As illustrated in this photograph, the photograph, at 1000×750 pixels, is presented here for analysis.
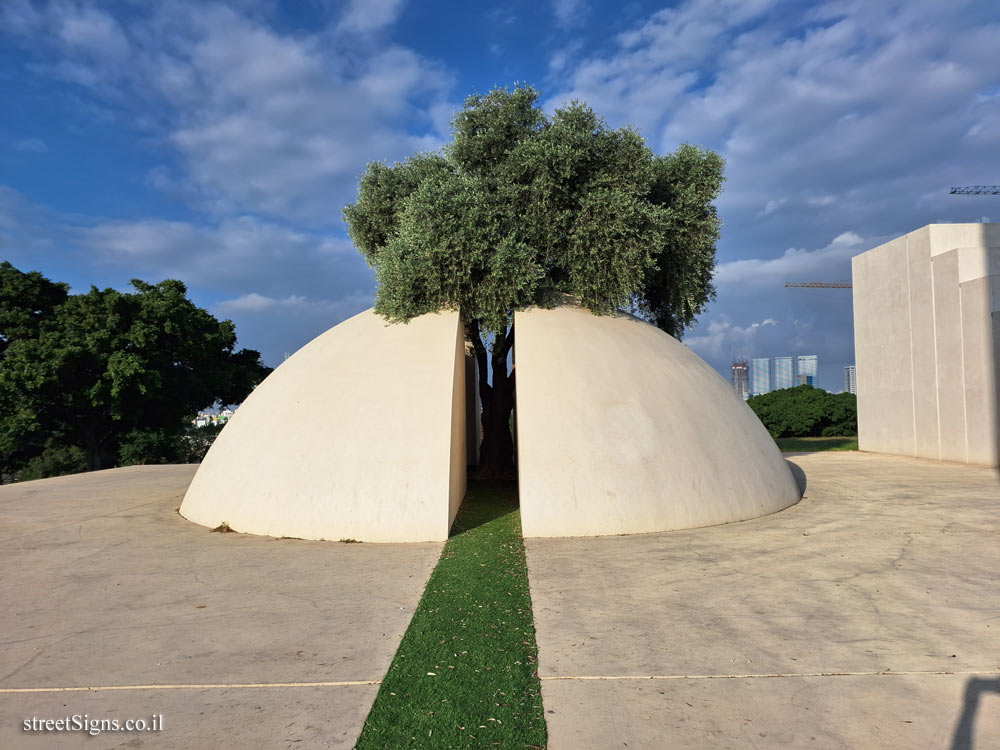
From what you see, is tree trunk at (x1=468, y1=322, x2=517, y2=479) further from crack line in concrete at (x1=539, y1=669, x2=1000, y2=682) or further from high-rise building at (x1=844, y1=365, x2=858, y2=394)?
high-rise building at (x1=844, y1=365, x2=858, y2=394)

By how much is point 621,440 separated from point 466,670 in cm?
512

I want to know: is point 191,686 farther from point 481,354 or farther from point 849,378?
point 849,378

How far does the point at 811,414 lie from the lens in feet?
101

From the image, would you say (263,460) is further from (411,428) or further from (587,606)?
(587,606)

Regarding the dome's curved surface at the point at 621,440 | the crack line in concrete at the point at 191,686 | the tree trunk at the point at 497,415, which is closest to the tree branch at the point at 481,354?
the tree trunk at the point at 497,415

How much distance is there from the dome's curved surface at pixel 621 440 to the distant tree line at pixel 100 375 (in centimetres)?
1868

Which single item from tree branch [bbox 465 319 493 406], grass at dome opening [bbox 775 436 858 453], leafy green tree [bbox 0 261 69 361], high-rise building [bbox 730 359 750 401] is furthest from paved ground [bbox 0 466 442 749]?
high-rise building [bbox 730 359 750 401]

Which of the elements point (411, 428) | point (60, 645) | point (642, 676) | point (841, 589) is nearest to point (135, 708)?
point (60, 645)

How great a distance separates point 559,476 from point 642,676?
4.27m

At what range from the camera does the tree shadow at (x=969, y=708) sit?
3.33m

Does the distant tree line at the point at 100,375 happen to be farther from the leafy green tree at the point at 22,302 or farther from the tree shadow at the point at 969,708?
the tree shadow at the point at 969,708

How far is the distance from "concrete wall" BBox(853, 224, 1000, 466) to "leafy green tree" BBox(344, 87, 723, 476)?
1041 cm

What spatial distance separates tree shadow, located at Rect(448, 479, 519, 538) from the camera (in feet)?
30.3

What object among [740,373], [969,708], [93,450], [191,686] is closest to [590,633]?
[969,708]
